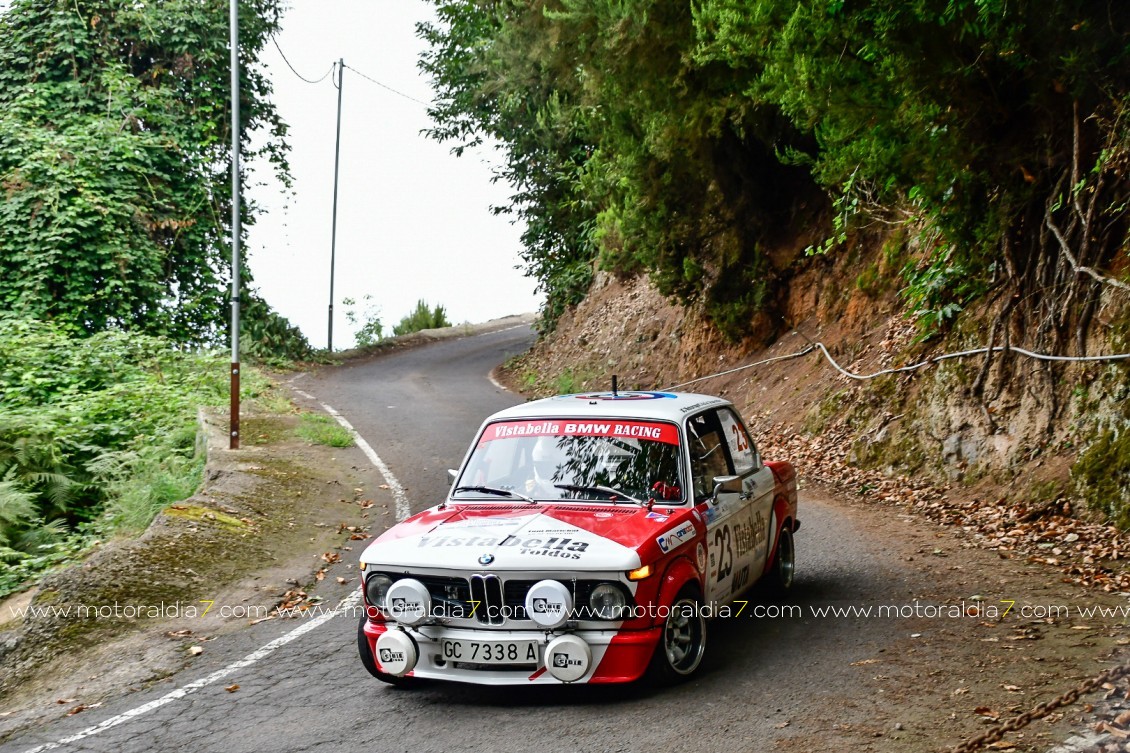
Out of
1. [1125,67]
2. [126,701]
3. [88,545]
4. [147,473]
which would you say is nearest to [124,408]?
[147,473]

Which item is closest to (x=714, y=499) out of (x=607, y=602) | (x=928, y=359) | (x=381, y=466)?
(x=607, y=602)

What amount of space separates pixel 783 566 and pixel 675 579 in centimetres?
266

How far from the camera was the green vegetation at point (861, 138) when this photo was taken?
10406 millimetres

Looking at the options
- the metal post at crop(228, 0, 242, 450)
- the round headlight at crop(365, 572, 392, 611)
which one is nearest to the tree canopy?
the metal post at crop(228, 0, 242, 450)

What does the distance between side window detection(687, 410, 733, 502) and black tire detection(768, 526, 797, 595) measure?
3.63 ft

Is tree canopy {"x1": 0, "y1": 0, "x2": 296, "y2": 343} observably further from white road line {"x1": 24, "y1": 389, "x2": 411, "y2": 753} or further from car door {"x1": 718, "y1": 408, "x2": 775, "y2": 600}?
car door {"x1": 718, "y1": 408, "x2": 775, "y2": 600}

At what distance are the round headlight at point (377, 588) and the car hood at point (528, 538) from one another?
0.10 meters

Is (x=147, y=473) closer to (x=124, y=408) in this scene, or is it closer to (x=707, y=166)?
(x=124, y=408)

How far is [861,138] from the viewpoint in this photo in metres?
11.5

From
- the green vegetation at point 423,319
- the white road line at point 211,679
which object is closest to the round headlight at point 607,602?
the white road line at point 211,679

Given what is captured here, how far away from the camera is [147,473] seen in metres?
15.2

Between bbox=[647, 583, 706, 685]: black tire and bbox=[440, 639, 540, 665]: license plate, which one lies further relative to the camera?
bbox=[647, 583, 706, 685]: black tire

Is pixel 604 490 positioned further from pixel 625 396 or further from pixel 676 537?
pixel 625 396

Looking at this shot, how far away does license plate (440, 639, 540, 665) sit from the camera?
19.2 feet
